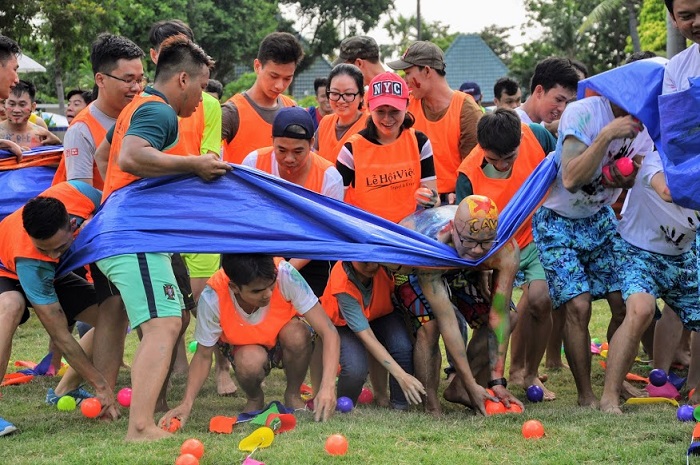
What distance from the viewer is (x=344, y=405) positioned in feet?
19.7

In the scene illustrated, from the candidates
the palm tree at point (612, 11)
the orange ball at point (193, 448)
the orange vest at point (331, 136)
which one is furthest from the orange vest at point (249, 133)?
the palm tree at point (612, 11)

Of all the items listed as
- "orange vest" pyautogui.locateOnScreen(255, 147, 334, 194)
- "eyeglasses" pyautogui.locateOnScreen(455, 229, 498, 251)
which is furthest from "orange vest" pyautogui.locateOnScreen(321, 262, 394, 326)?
"eyeglasses" pyautogui.locateOnScreen(455, 229, 498, 251)

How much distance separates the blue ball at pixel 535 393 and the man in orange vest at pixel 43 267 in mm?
2682

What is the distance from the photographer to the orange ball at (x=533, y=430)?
16.9 feet

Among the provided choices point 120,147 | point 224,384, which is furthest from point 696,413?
point 120,147

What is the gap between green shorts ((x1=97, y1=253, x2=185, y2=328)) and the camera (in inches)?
211

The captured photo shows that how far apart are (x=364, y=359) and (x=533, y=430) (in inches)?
58.2

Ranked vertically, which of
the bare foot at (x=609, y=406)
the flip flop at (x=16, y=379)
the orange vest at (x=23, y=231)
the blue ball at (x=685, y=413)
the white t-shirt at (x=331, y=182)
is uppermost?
the white t-shirt at (x=331, y=182)

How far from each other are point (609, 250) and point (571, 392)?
127 cm

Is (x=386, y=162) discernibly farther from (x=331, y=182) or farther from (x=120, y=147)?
(x=120, y=147)

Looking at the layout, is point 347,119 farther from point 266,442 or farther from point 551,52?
point 551,52

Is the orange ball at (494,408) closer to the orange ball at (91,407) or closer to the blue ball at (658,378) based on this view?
the blue ball at (658,378)

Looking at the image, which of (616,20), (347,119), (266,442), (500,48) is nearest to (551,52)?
(616,20)

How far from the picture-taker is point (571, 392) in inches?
275
